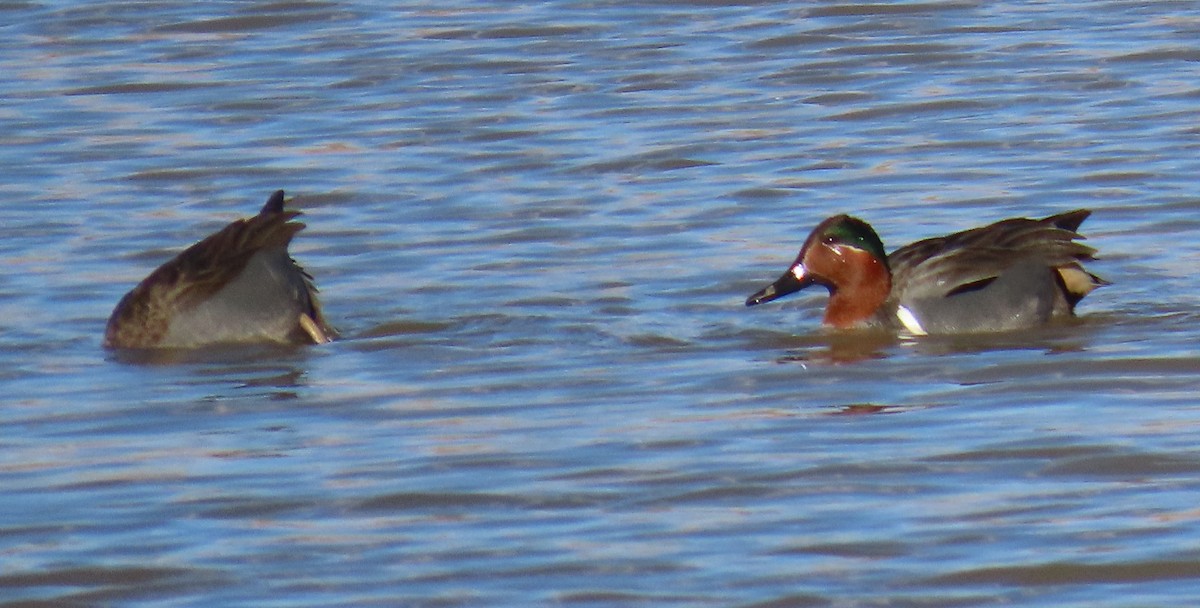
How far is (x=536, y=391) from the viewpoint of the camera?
7859mm

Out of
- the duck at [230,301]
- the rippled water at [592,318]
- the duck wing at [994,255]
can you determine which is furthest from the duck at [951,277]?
the duck at [230,301]

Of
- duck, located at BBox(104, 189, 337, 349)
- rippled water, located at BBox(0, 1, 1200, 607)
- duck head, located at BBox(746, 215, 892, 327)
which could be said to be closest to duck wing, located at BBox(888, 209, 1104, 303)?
duck head, located at BBox(746, 215, 892, 327)

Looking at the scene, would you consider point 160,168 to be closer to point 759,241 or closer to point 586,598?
point 759,241

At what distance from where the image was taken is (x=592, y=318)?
9070 millimetres

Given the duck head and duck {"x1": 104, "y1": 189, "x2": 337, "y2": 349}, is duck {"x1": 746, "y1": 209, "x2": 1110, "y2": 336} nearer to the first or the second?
the duck head

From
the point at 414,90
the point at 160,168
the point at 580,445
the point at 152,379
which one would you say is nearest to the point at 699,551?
the point at 580,445

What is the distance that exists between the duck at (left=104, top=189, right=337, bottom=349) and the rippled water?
0.43ft

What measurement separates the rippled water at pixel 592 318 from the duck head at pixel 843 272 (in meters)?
0.16

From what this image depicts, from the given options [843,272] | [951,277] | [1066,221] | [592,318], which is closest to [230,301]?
[592,318]

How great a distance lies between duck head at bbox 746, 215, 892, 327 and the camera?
904cm

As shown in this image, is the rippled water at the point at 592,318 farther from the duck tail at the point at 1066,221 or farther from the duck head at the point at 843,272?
the duck tail at the point at 1066,221

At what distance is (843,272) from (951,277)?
1.29 feet

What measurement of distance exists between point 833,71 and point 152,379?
22.3 feet

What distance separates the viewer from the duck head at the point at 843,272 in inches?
356
